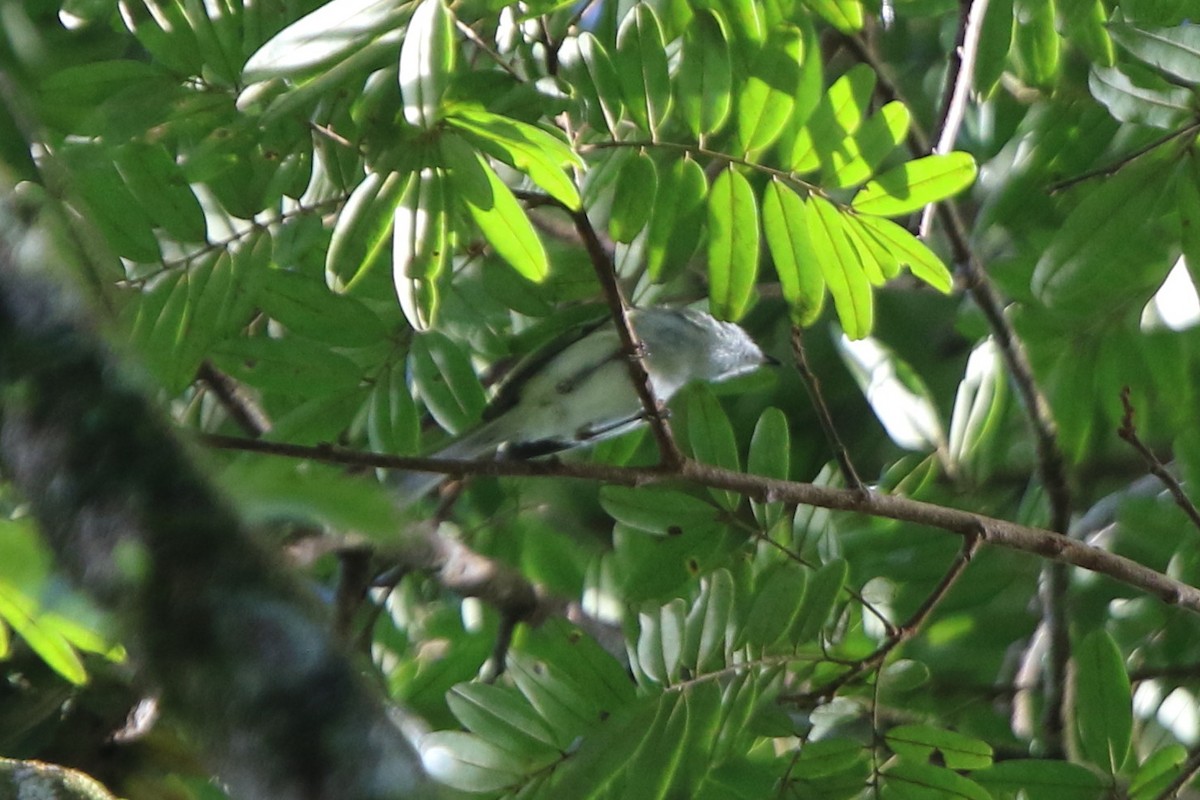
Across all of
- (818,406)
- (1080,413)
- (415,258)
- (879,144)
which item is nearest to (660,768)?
(818,406)

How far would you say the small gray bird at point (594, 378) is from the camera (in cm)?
294

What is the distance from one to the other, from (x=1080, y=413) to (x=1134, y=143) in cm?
51

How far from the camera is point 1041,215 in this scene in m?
2.39

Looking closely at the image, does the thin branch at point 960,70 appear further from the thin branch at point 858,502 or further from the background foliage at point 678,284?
the thin branch at point 858,502

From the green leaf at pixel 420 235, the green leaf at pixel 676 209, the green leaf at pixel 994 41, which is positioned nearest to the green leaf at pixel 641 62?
the green leaf at pixel 676 209

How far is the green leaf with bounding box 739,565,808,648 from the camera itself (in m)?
1.92

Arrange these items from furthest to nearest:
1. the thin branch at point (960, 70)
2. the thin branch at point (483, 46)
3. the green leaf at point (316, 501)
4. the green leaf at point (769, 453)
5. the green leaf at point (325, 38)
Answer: the green leaf at point (769, 453)
the thin branch at point (960, 70)
the thin branch at point (483, 46)
the green leaf at point (325, 38)
the green leaf at point (316, 501)

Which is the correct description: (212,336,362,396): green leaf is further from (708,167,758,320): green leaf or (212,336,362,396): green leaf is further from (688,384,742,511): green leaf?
(708,167,758,320): green leaf

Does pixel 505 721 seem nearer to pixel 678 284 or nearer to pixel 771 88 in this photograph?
pixel 771 88

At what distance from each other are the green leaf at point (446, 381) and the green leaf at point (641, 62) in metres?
0.68

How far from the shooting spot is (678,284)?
281 cm

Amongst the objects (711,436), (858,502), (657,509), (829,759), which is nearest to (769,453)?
(711,436)

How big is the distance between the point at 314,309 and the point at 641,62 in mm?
726

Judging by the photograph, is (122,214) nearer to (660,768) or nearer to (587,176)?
(587,176)
